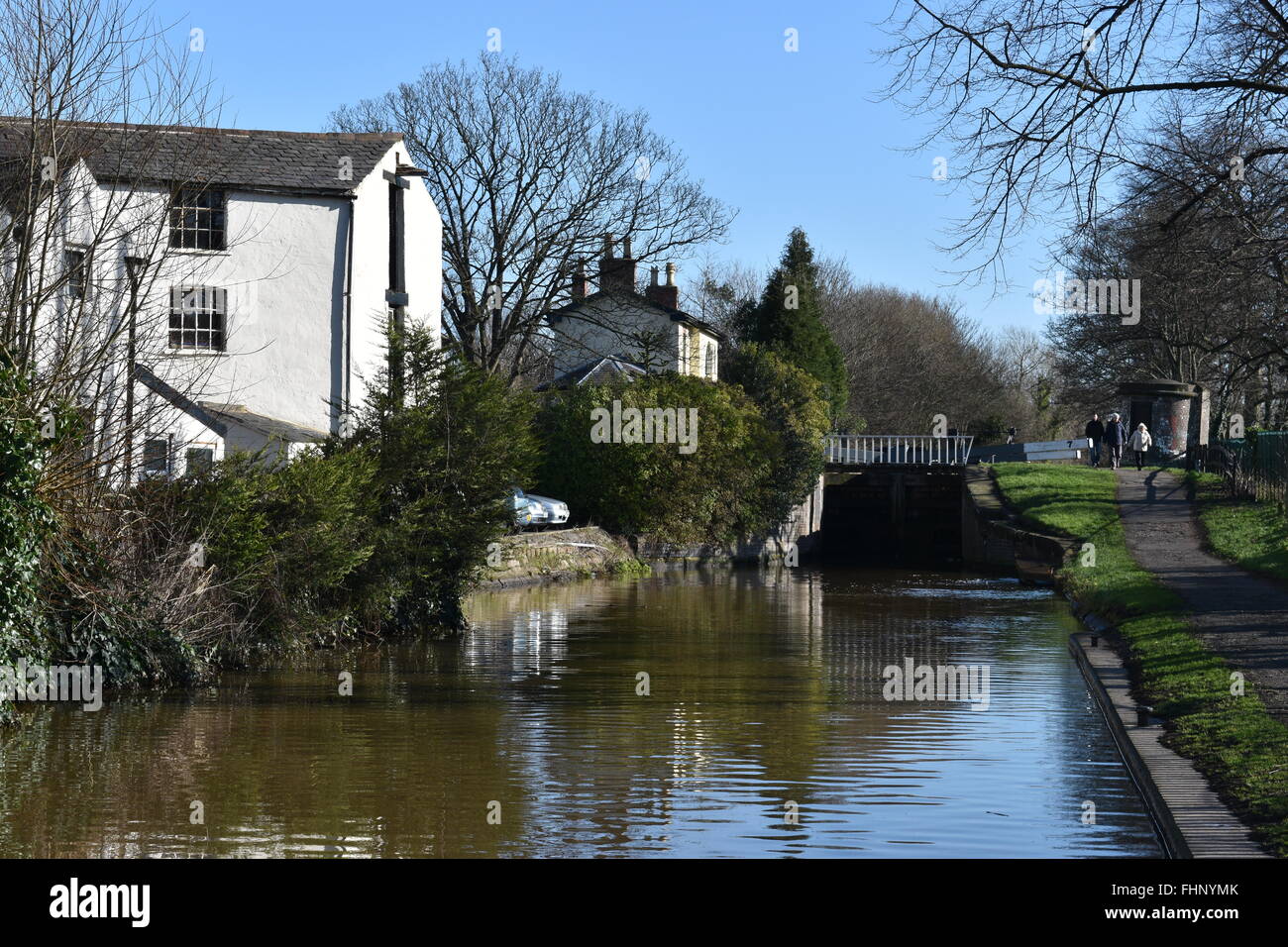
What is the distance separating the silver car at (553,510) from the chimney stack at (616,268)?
9.16 metres

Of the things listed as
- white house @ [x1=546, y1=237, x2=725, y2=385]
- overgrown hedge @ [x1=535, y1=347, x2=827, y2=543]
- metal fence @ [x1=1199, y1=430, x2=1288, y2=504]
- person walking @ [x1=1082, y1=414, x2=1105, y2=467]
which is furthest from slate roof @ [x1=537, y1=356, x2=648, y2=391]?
metal fence @ [x1=1199, y1=430, x2=1288, y2=504]

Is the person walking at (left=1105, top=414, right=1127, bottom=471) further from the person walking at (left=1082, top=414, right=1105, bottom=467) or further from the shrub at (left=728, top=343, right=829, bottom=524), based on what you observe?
the shrub at (left=728, top=343, right=829, bottom=524)

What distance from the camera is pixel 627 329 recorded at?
5203 cm

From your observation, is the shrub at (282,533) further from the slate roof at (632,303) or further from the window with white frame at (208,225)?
the slate roof at (632,303)

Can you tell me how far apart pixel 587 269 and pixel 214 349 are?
17265mm

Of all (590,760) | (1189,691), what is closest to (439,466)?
(590,760)

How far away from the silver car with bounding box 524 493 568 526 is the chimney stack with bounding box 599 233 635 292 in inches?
361

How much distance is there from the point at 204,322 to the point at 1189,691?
2147cm

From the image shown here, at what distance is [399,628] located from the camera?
19.6 metres

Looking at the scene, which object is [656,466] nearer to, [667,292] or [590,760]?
[667,292]

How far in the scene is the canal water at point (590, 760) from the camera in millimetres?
8750

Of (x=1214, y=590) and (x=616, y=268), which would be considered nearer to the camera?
(x=1214, y=590)

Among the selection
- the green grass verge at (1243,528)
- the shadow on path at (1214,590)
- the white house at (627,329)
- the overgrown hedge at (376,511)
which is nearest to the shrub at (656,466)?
the white house at (627,329)
